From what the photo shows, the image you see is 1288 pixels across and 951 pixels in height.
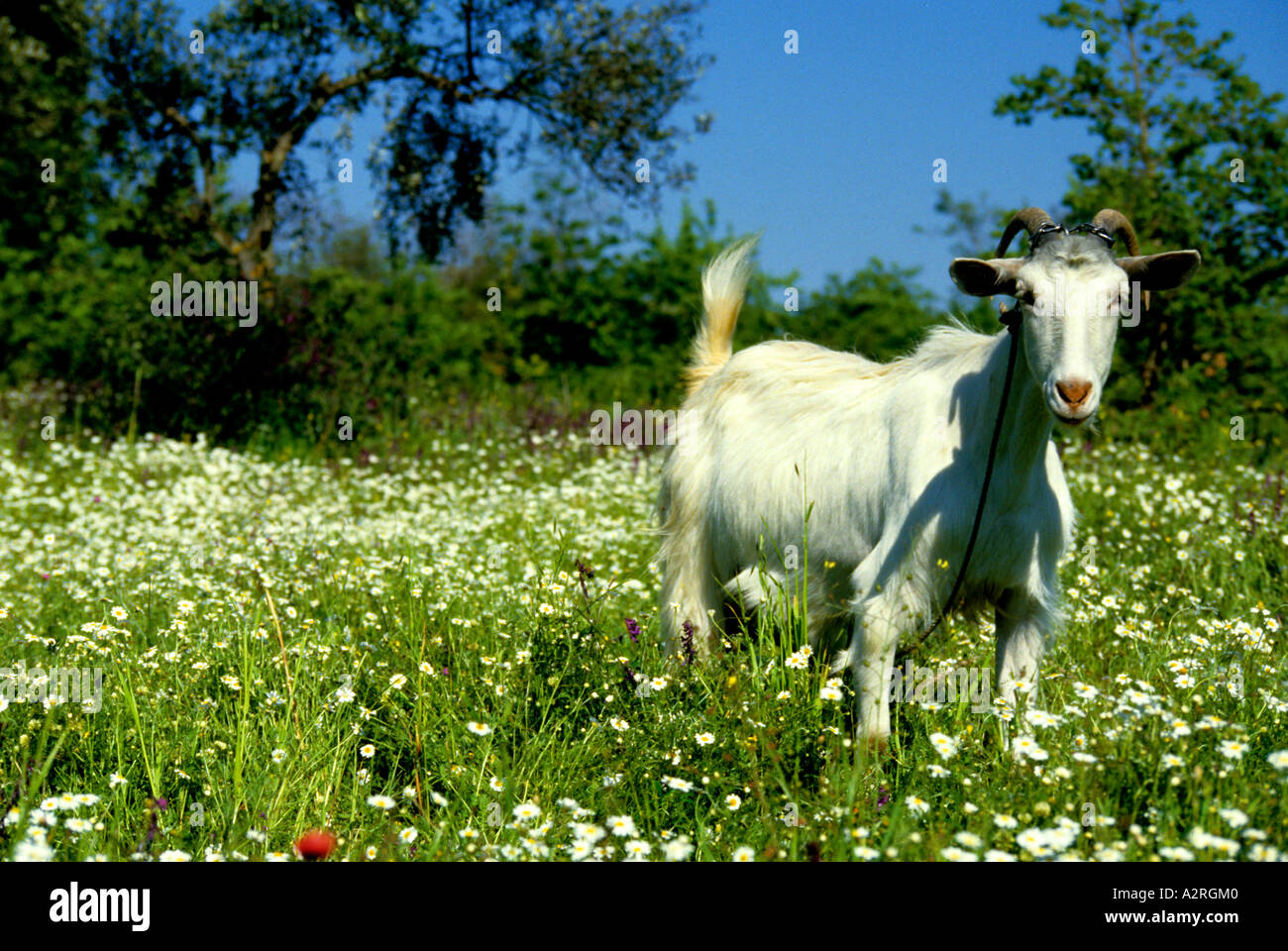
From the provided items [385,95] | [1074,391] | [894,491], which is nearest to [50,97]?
[385,95]

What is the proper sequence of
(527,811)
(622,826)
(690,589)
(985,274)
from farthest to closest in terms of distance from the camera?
(690,589), (985,274), (527,811), (622,826)

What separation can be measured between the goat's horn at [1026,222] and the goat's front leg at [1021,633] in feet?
3.87

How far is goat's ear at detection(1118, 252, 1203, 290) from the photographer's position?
10.8 feet

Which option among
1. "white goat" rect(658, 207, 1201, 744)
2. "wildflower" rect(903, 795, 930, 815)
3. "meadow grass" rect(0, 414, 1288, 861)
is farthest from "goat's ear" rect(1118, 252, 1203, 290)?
"wildflower" rect(903, 795, 930, 815)

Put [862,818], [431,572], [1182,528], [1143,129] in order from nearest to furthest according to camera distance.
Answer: [862,818] → [431,572] → [1182,528] → [1143,129]

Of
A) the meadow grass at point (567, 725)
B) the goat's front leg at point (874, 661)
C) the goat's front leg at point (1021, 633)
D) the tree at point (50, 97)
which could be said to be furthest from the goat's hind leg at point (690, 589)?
the tree at point (50, 97)

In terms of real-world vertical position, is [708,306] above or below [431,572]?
above

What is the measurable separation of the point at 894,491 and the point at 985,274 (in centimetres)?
80

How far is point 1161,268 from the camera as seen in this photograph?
3305mm

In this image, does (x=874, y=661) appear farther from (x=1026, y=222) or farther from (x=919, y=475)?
(x=1026, y=222)
